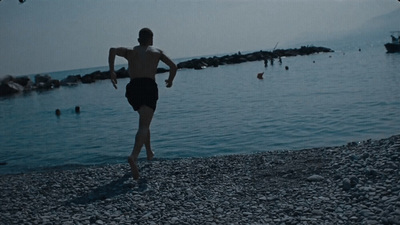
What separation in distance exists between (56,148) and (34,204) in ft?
26.0

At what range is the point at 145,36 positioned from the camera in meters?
6.66

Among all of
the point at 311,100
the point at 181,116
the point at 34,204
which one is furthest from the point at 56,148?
the point at 311,100

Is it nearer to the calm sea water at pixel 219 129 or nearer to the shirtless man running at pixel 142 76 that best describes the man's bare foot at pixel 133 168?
the shirtless man running at pixel 142 76

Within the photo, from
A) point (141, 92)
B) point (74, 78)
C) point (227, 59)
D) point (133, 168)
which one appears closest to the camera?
point (133, 168)

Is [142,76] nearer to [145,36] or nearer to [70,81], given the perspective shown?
[145,36]

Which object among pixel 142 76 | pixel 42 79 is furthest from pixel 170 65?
pixel 42 79

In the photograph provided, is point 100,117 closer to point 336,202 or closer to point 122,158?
point 122,158

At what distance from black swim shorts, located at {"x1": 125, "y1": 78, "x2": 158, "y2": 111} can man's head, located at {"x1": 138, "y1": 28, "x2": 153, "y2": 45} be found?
0.60 m

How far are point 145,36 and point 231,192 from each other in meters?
2.79

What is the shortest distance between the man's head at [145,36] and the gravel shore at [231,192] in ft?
6.89

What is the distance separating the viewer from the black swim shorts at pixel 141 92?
6.54 m

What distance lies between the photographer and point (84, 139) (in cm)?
1471

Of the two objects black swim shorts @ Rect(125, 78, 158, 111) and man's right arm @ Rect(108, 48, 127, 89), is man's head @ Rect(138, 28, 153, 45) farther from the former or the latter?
black swim shorts @ Rect(125, 78, 158, 111)

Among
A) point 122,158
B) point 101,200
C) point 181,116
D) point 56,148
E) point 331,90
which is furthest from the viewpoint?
Answer: point 331,90
